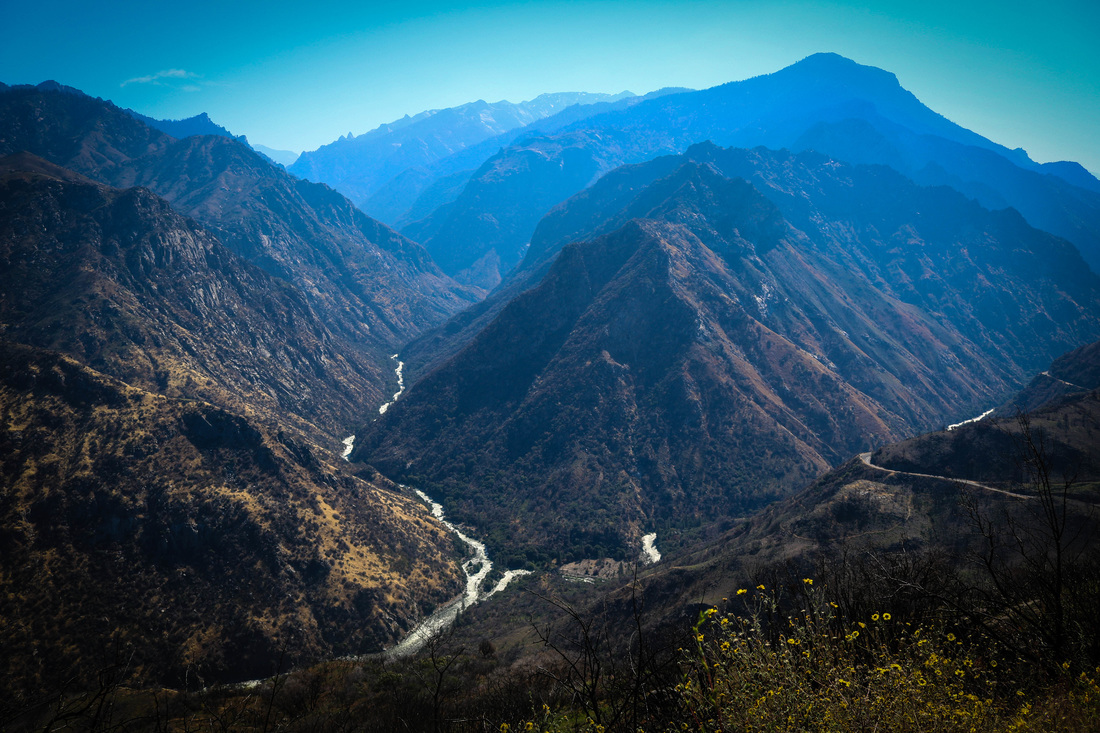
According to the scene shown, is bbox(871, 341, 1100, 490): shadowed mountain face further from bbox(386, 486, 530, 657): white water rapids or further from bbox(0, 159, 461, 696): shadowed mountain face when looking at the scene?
bbox(0, 159, 461, 696): shadowed mountain face

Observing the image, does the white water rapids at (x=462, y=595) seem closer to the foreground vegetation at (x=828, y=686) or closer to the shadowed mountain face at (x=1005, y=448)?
the foreground vegetation at (x=828, y=686)

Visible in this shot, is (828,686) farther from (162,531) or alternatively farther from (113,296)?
(113,296)

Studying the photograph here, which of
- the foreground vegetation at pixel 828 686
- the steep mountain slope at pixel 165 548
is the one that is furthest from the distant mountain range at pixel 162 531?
the foreground vegetation at pixel 828 686

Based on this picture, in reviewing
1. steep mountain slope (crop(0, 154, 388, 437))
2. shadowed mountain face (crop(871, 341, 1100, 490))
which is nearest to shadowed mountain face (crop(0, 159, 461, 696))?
steep mountain slope (crop(0, 154, 388, 437))

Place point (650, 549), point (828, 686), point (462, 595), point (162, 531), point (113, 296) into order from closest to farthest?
point (828, 686) < point (162, 531) < point (462, 595) < point (650, 549) < point (113, 296)

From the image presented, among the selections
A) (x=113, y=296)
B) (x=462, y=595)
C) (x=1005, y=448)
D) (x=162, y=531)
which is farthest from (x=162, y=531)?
(x=1005, y=448)
